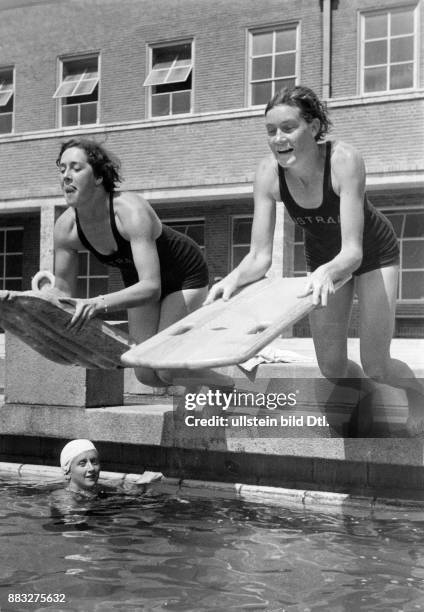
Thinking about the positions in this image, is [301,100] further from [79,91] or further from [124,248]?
[79,91]

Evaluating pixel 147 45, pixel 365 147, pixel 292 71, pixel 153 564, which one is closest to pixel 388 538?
pixel 153 564

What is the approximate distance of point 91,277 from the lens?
2131 cm

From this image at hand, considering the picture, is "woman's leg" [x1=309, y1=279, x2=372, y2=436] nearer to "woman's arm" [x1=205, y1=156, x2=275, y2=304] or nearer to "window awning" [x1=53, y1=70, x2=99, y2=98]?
"woman's arm" [x1=205, y1=156, x2=275, y2=304]

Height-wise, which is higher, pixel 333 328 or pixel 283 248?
pixel 283 248

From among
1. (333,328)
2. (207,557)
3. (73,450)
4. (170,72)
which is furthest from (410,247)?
(207,557)

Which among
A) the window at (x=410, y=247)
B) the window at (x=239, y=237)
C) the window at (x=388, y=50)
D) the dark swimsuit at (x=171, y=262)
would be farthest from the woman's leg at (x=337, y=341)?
the window at (x=239, y=237)

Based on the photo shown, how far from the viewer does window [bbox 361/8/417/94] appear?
17500 millimetres

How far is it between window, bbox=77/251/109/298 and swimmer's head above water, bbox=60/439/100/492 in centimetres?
1559

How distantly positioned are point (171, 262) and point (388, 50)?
12.9 meters

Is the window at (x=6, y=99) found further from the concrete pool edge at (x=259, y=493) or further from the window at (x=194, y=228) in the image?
the concrete pool edge at (x=259, y=493)

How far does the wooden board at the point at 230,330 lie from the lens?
13.5 ft

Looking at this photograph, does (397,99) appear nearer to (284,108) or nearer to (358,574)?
(284,108)

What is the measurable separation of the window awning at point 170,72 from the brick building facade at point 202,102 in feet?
0.09

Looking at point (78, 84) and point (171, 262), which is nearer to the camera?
point (171, 262)
